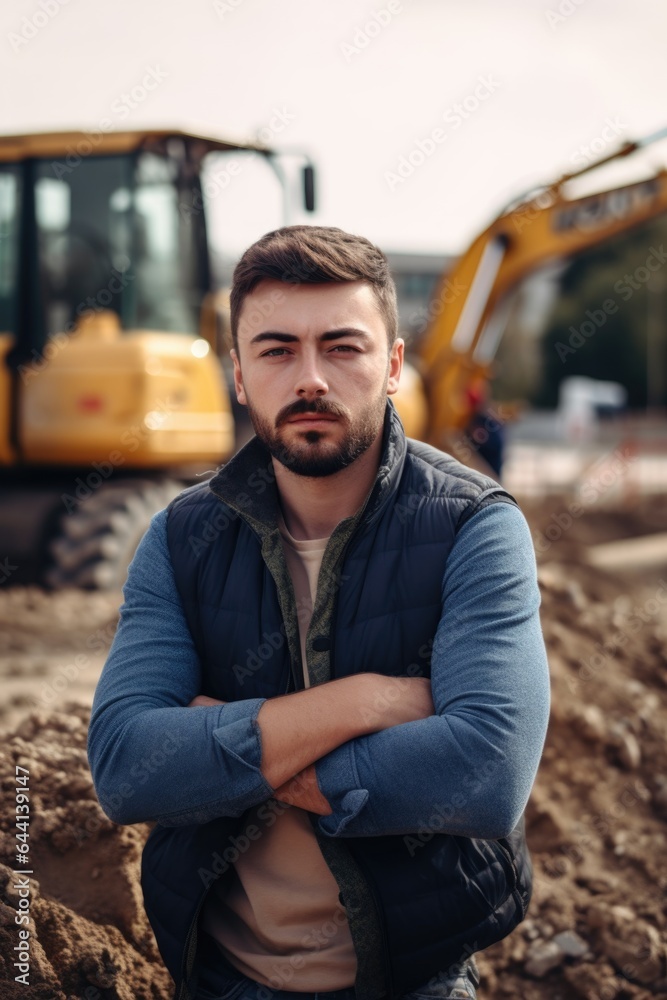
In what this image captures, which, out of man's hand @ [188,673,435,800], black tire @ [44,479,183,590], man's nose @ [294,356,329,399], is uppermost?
man's nose @ [294,356,329,399]

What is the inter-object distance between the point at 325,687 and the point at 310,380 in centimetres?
64

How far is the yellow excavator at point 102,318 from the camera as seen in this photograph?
23.4 ft

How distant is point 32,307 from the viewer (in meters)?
7.32

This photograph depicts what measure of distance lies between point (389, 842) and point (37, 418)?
19.5 ft

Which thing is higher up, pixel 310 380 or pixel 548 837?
pixel 310 380

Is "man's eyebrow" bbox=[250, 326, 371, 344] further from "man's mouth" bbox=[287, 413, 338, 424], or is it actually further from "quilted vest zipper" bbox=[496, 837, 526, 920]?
"quilted vest zipper" bbox=[496, 837, 526, 920]

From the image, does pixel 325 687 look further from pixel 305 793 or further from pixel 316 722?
pixel 305 793

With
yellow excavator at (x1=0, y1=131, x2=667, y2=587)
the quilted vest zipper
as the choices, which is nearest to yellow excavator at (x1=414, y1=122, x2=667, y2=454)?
yellow excavator at (x1=0, y1=131, x2=667, y2=587)

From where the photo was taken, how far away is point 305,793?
1.98 metres

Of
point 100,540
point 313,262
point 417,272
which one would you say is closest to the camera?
point 313,262

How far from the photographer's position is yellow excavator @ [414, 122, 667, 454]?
970 centimetres

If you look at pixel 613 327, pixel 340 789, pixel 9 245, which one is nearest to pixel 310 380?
pixel 340 789

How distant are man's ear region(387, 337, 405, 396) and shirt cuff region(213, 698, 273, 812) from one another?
82 centimetres

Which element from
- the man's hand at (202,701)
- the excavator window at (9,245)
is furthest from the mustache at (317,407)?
the excavator window at (9,245)
